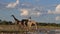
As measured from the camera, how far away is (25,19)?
35.2m

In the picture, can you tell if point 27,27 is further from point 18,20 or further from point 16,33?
point 16,33

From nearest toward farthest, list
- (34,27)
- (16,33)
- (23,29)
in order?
(16,33) → (23,29) → (34,27)

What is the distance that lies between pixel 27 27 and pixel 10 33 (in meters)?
5.15

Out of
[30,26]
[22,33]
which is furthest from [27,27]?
[22,33]

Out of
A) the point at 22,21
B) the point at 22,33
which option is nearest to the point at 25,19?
the point at 22,21

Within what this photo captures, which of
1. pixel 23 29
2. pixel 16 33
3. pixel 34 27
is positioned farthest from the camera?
pixel 34 27

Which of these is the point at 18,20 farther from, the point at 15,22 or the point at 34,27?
the point at 34,27

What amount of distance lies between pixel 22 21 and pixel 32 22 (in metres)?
1.36

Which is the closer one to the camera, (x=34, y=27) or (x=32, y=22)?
(x=32, y=22)

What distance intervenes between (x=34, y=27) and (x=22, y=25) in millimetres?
3252

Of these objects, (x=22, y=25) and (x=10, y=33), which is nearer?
(x=10, y=33)

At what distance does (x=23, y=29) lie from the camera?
33.2 m

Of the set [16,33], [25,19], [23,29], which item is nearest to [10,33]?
[16,33]

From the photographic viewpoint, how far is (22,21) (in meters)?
34.6
